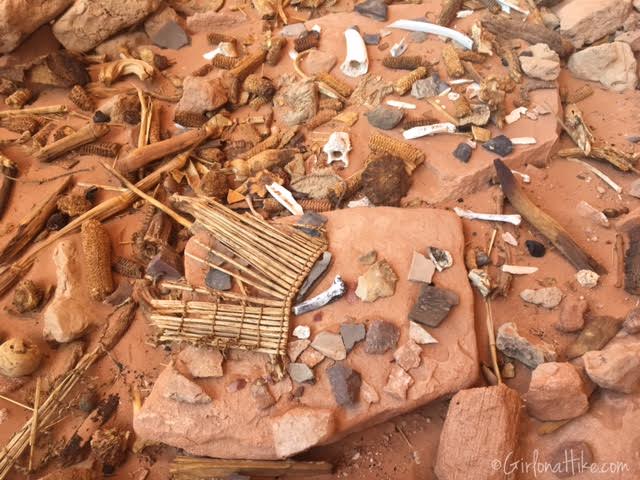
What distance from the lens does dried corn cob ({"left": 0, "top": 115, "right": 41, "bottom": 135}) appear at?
4551 mm

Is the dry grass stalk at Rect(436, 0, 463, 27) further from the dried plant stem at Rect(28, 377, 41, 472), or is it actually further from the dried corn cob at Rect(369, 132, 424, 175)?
the dried plant stem at Rect(28, 377, 41, 472)

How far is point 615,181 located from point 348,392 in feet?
8.95

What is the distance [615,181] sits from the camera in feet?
12.8

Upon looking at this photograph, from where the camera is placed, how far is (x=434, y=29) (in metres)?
4.74

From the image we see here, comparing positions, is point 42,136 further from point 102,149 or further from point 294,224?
point 294,224

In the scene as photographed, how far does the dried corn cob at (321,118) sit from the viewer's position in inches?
169

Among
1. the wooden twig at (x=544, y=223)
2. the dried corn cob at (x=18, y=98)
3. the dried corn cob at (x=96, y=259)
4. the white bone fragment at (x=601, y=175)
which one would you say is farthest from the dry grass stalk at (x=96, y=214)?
the white bone fragment at (x=601, y=175)

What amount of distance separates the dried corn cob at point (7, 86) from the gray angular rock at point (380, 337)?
4.16 meters

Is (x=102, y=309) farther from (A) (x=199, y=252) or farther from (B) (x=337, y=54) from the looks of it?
(B) (x=337, y=54)

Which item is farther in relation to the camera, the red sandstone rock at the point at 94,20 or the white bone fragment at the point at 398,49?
the red sandstone rock at the point at 94,20

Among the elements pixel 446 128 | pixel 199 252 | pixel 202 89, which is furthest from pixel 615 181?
pixel 202 89

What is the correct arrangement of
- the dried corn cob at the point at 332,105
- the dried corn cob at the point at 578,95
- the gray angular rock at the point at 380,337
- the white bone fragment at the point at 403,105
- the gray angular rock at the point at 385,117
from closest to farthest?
the gray angular rock at the point at 380,337 < the gray angular rock at the point at 385,117 < the white bone fragment at the point at 403,105 < the dried corn cob at the point at 332,105 < the dried corn cob at the point at 578,95

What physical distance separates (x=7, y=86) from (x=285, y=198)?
3057 millimetres

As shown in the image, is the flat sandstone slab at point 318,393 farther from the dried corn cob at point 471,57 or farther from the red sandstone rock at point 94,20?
the red sandstone rock at point 94,20
